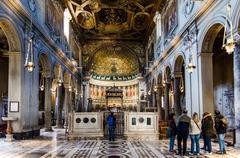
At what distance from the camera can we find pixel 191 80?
15781mm

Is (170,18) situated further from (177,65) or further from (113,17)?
(113,17)

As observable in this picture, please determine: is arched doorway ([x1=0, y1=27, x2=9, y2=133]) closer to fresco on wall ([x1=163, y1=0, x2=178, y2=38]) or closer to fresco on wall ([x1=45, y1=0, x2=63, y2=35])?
fresco on wall ([x1=45, y1=0, x2=63, y2=35])

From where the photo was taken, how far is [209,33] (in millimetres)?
13641

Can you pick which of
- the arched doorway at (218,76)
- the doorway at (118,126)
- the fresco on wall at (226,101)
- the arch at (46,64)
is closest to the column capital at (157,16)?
the arched doorway at (218,76)

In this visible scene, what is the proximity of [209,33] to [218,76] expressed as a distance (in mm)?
7800

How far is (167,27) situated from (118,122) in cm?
964

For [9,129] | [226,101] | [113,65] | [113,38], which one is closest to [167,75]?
[226,101]

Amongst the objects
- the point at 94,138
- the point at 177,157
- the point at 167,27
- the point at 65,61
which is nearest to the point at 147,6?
the point at 167,27

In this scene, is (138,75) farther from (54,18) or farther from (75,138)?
(75,138)

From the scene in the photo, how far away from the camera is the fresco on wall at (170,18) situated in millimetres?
19741

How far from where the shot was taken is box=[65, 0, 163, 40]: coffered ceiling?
25953 millimetres

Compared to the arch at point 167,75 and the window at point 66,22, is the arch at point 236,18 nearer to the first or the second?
the arch at point 167,75

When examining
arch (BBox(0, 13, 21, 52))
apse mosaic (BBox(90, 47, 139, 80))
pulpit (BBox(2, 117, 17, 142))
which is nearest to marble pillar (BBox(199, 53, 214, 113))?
arch (BBox(0, 13, 21, 52))

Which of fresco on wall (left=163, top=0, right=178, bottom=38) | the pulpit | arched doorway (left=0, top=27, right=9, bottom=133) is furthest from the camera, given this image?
arched doorway (left=0, top=27, right=9, bottom=133)
